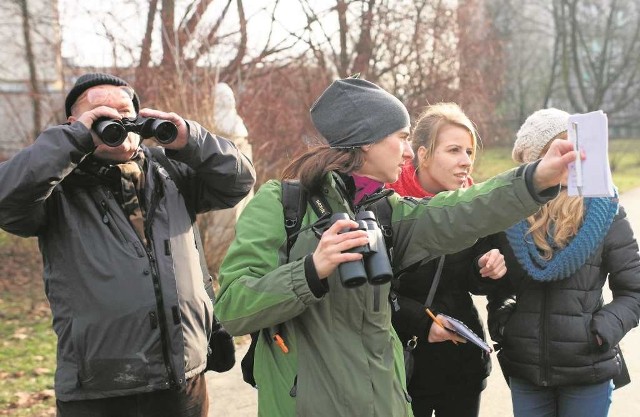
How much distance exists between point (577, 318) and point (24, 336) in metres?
5.80

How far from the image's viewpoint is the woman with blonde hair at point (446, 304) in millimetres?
3125

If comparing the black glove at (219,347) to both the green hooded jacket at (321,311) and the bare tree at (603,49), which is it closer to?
the green hooded jacket at (321,311)

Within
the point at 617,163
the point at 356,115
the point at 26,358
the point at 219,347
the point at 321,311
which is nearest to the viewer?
the point at 321,311

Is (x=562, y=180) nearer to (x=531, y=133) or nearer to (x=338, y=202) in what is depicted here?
(x=338, y=202)

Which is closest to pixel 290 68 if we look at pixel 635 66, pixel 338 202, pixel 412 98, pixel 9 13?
pixel 412 98

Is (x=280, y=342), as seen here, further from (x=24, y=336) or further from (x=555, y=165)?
(x=24, y=336)

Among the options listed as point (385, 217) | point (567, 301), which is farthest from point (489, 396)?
point (385, 217)

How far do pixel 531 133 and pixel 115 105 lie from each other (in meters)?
1.89

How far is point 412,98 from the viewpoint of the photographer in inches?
→ 555

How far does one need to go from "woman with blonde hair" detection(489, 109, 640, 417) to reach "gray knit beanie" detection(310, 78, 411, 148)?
104 centimetres

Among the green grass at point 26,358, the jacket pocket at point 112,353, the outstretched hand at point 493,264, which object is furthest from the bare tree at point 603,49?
the jacket pocket at point 112,353

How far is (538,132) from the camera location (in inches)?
124

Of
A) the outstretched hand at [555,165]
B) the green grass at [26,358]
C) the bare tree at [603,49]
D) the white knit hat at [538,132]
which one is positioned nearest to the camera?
the outstretched hand at [555,165]

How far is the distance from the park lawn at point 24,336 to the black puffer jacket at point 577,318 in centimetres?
336
